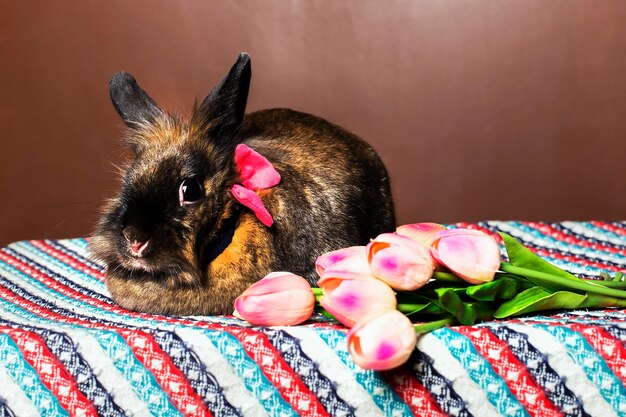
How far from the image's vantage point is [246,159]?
4.34 ft

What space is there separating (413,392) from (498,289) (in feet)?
0.57

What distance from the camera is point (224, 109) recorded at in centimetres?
132

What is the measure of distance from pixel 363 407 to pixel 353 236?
1.47 feet

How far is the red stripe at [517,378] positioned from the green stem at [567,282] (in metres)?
0.10

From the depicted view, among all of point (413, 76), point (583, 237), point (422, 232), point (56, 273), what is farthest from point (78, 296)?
point (413, 76)

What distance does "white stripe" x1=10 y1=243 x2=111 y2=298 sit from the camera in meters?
1.56

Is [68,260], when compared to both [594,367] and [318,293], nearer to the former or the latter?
[318,293]

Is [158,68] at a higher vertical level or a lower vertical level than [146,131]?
lower

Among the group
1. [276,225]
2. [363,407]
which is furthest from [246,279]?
[363,407]

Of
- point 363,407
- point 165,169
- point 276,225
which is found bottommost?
point 363,407

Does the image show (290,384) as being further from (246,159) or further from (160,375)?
(246,159)

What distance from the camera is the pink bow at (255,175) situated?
1.29 metres

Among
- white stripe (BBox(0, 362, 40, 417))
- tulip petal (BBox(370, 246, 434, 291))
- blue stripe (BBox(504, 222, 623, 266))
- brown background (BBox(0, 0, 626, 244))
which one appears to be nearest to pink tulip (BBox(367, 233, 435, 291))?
tulip petal (BBox(370, 246, 434, 291))

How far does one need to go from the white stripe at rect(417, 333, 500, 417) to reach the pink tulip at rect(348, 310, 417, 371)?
9 cm
